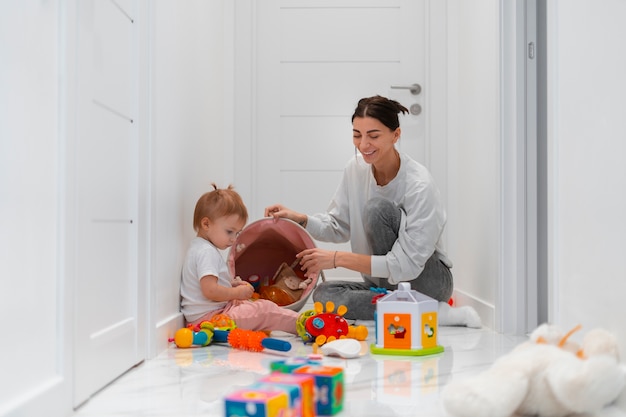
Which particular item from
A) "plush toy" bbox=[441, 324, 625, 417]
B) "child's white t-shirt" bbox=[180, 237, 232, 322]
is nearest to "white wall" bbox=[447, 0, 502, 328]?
"child's white t-shirt" bbox=[180, 237, 232, 322]

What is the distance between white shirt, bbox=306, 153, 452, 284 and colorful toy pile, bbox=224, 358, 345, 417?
1388 millimetres

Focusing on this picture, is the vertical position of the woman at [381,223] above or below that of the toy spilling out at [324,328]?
above

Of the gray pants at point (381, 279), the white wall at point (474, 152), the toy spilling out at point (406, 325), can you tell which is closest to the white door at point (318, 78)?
the white wall at point (474, 152)

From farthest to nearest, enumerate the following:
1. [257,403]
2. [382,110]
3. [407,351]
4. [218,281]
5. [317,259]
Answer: [382,110] < [317,259] < [218,281] < [407,351] < [257,403]

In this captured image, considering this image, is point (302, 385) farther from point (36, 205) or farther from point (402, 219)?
point (402, 219)

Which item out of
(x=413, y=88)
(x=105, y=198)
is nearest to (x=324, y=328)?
(x=105, y=198)

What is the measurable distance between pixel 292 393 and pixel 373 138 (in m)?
1.82

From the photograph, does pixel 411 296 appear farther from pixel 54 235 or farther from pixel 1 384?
pixel 1 384

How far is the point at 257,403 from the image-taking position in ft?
3.80

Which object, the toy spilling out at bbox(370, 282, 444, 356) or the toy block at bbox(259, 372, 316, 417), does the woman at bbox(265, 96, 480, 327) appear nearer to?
the toy spilling out at bbox(370, 282, 444, 356)

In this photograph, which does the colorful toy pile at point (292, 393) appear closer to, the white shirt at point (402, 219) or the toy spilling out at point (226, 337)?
the toy spilling out at point (226, 337)

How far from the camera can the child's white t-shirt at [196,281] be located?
262 centimetres

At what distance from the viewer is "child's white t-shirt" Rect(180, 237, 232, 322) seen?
2.62 m

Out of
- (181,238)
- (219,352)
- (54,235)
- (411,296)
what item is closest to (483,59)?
(411,296)
